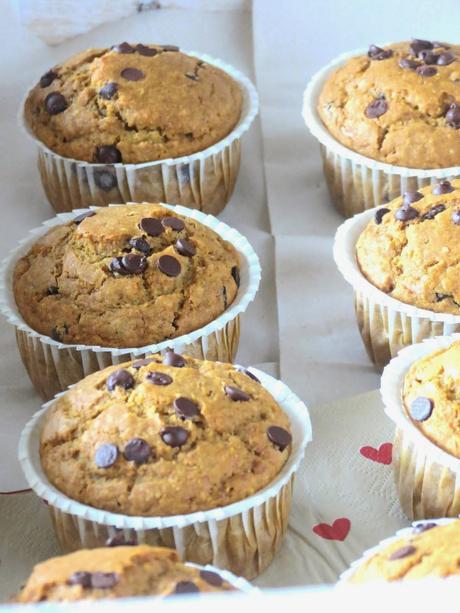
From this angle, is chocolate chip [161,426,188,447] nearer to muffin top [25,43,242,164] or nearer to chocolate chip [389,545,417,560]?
chocolate chip [389,545,417,560]

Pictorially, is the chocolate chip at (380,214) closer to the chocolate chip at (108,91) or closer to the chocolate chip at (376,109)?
the chocolate chip at (376,109)

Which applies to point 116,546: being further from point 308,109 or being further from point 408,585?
point 308,109

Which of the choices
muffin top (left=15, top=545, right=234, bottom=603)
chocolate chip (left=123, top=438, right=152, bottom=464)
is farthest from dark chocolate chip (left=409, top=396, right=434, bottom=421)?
muffin top (left=15, top=545, right=234, bottom=603)

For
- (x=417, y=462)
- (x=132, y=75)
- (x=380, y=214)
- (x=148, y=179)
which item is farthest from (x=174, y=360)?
(x=132, y=75)

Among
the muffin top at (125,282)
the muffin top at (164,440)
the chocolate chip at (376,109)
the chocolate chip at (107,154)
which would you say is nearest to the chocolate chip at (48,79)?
the chocolate chip at (107,154)

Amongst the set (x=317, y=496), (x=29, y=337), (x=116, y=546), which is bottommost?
(x=317, y=496)

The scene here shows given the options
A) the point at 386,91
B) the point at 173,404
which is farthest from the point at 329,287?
the point at 173,404
